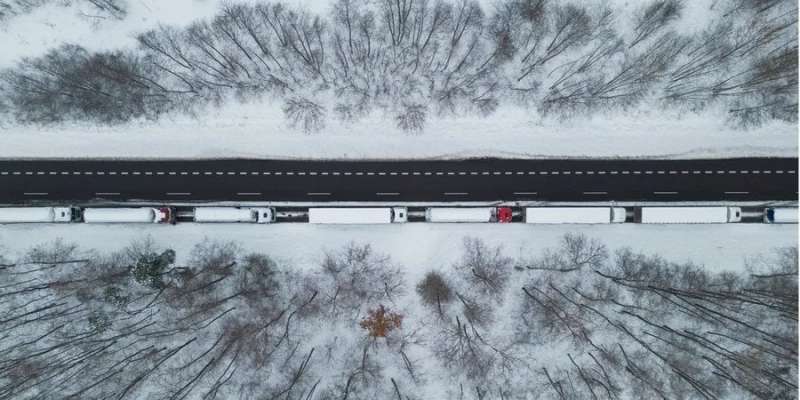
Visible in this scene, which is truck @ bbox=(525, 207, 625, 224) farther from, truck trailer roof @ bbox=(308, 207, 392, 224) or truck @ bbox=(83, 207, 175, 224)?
truck @ bbox=(83, 207, 175, 224)

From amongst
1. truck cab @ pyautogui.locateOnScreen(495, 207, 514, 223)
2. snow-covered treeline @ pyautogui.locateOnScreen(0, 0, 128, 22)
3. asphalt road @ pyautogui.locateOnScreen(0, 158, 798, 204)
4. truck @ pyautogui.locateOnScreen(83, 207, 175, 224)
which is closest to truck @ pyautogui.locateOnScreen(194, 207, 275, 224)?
asphalt road @ pyautogui.locateOnScreen(0, 158, 798, 204)

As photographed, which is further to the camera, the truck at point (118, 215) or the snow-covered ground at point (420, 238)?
the snow-covered ground at point (420, 238)

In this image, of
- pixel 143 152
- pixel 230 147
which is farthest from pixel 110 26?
pixel 230 147

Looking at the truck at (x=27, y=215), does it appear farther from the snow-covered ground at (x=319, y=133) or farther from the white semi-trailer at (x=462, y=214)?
the white semi-trailer at (x=462, y=214)

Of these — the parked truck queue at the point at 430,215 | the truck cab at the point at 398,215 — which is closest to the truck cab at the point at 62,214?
the parked truck queue at the point at 430,215

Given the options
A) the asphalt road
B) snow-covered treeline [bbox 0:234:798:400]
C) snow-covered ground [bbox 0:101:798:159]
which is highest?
snow-covered ground [bbox 0:101:798:159]

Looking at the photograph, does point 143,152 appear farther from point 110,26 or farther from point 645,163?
point 645,163
